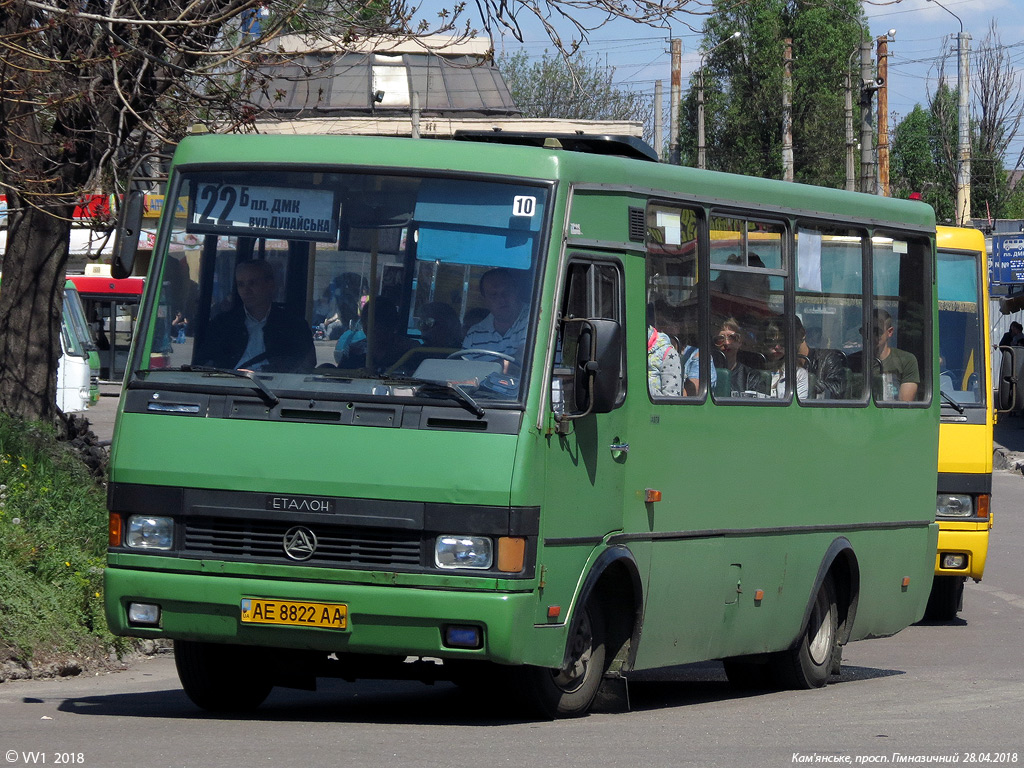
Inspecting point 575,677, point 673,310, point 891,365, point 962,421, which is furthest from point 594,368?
point 962,421

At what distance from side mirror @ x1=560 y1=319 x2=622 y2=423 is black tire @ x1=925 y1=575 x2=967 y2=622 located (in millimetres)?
7603

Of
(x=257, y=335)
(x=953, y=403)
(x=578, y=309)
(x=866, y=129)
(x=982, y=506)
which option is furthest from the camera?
(x=866, y=129)

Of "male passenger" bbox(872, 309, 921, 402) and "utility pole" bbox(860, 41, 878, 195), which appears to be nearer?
"male passenger" bbox(872, 309, 921, 402)

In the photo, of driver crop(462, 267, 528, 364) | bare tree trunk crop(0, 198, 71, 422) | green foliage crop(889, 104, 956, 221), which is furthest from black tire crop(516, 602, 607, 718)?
green foliage crop(889, 104, 956, 221)

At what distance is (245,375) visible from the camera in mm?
7574

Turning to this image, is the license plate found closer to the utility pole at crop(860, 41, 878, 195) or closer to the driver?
the driver

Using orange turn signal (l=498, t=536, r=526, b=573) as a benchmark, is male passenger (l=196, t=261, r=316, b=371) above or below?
above

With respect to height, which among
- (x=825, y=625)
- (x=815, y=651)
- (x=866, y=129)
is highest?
(x=866, y=129)

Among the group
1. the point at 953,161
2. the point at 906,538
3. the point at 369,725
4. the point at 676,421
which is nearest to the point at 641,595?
the point at 676,421

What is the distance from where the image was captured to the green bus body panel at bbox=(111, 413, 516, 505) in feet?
23.6

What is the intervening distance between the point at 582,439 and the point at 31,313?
7594 mm

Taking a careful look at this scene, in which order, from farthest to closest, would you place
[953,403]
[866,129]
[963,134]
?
1. [963,134]
2. [866,129]
3. [953,403]

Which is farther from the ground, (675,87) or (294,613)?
(675,87)

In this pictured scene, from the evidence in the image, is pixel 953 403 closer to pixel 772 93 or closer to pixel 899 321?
pixel 899 321
